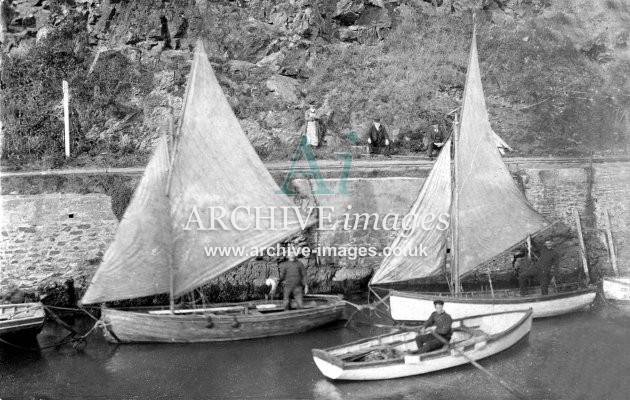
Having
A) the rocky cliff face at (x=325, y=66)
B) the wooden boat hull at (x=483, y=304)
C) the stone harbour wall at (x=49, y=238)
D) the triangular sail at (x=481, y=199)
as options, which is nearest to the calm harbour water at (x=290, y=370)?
the wooden boat hull at (x=483, y=304)

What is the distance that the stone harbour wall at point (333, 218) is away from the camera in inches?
858

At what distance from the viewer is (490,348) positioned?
16.7 meters

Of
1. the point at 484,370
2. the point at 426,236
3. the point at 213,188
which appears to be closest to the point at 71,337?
the point at 213,188

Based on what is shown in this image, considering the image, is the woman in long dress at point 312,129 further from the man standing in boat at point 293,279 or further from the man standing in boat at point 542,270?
the man standing in boat at point 542,270

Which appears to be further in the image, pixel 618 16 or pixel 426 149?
pixel 618 16

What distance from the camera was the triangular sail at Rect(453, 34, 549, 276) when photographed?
63.2 feet

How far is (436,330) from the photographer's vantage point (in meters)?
16.1

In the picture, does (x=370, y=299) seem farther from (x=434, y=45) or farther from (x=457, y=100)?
(x=434, y=45)

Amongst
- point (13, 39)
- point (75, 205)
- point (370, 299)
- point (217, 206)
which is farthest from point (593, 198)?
point (13, 39)

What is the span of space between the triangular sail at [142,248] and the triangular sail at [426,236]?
599 cm

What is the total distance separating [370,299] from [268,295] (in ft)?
10.9

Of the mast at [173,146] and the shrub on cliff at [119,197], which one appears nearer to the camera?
the mast at [173,146]

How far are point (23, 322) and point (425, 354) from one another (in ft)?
34.9

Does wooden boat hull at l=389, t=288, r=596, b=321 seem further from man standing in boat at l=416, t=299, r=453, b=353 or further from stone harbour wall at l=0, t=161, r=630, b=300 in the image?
stone harbour wall at l=0, t=161, r=630, b=300
